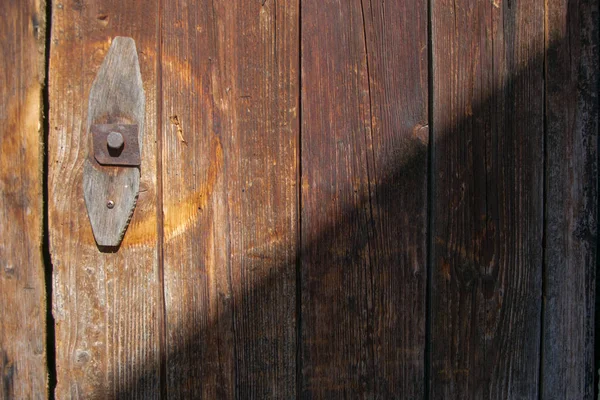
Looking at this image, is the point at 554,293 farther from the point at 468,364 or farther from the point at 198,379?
the point at 198,379

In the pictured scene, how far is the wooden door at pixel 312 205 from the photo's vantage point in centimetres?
93

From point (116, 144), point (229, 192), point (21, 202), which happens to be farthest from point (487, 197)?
point (21, 202)

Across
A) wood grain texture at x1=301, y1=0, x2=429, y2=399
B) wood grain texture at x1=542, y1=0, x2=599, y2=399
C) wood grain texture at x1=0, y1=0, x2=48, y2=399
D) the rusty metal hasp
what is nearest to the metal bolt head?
the rusty metal hasp

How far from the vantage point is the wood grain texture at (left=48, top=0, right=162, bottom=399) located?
93cm

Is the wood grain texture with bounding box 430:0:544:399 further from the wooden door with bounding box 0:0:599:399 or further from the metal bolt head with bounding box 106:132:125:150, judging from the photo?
the metal bolt head with bounding box 106:132:125:150

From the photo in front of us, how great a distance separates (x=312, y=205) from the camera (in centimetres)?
98

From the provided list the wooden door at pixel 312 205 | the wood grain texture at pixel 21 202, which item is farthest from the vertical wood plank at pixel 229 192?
the wood grain texture at pixel 21 202

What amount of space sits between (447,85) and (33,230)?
0.80 meters

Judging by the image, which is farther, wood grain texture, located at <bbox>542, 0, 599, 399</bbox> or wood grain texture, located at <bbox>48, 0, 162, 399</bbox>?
wood grain texture, located at <bbox>542, 0, 599, 399</bbox>

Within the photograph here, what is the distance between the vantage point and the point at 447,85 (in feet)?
3.29

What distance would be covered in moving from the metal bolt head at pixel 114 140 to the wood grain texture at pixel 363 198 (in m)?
0.33

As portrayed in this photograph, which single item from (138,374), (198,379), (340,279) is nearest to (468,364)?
(340,279)

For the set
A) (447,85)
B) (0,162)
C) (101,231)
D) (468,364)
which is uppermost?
(447,85)

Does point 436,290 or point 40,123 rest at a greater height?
point 40,123
